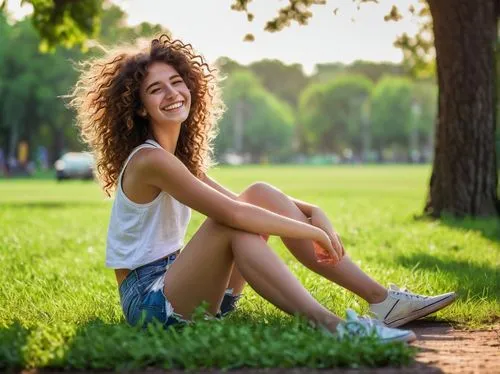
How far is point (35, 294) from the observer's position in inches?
247

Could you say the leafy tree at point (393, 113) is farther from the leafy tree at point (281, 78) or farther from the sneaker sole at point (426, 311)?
the sneaker sole at point (426, 311)

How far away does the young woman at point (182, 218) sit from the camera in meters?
4.30

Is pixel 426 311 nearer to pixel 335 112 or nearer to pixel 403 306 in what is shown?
pixel 403 306

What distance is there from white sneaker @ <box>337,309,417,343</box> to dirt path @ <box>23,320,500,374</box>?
131mm

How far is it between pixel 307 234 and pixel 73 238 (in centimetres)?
740

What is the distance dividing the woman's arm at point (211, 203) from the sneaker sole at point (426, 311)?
0.65 metres

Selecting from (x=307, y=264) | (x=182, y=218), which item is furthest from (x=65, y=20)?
(x=307, y=264)

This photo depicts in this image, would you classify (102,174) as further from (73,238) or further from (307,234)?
(73,238)

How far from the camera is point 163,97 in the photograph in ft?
15.7

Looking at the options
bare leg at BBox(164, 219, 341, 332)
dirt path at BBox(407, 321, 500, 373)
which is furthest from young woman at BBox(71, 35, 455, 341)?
dirt path at BBox(407, 321, 500, 373)

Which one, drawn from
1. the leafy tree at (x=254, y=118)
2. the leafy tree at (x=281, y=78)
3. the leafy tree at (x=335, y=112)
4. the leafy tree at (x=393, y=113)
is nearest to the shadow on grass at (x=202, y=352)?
the leafy tree at (x=254, y=118)

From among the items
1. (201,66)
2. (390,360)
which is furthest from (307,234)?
(201,66)

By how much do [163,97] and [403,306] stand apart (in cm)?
177

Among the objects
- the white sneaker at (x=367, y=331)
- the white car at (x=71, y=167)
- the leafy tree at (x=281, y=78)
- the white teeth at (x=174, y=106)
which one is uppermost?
the leafy tree at (x=281, y=78)
